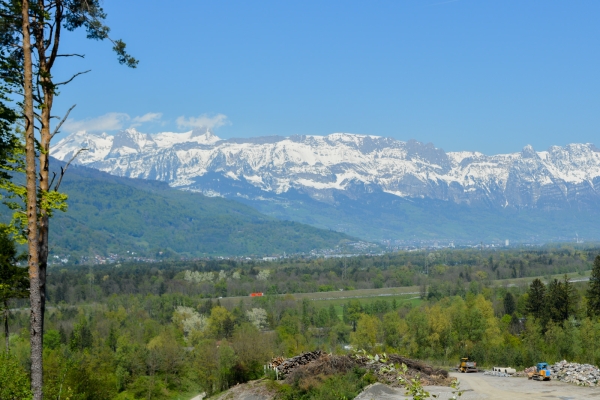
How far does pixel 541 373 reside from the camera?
4378 cm

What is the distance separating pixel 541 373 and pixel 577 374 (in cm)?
219

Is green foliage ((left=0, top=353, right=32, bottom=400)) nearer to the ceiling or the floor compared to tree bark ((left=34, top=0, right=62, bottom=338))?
nearer to the floor

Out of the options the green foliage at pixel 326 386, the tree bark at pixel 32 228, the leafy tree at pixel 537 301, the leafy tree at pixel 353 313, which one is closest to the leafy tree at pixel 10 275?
the tree bark at pixel 32 228

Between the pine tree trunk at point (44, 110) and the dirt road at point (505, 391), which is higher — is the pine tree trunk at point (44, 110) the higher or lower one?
the higher one

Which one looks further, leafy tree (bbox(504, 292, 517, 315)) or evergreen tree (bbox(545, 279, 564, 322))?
leafy tree (bbox(504, 292, 517, 315))

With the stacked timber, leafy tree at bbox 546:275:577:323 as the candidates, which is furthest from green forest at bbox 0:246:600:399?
the stacked timber

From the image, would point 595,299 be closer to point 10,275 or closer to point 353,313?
point 353,313

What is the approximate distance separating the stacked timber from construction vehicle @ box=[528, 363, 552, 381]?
1.79ft

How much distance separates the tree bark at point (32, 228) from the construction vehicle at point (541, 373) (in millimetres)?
33671

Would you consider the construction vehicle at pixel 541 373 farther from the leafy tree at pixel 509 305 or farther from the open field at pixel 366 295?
the open field at pixel 366 295

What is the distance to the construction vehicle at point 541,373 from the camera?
43344mm

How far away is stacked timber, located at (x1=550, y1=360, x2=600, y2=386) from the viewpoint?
41.0 metres

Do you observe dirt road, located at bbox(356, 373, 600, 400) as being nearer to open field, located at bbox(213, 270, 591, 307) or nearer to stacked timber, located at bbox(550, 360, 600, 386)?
stacked timber, located at bbox(550, 360, 600, 386)

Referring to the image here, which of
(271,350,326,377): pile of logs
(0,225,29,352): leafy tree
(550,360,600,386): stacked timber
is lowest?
(271,350,326,377): pile of logs
